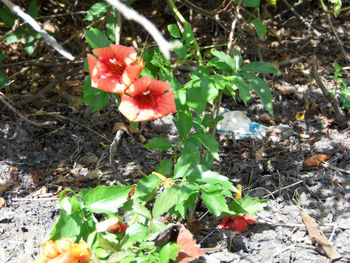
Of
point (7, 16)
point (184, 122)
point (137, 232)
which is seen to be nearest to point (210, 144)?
point (184, 122)

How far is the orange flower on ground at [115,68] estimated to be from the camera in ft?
5.08

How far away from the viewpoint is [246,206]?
190 centimetres

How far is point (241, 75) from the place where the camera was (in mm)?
1900

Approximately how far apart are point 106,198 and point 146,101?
39 centimetres

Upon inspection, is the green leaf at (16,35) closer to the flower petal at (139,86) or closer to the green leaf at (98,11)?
the green leaf at (98,11)

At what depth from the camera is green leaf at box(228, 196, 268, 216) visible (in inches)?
73.0

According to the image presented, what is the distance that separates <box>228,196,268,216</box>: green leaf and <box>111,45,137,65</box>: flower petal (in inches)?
30.2

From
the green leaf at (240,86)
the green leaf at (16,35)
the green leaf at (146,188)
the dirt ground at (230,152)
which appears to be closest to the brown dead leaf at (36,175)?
the dirt ground at (230,152)

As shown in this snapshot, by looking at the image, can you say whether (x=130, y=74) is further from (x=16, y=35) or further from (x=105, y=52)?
(x=16, y=35)

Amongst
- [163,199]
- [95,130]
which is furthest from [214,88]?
[95,130]

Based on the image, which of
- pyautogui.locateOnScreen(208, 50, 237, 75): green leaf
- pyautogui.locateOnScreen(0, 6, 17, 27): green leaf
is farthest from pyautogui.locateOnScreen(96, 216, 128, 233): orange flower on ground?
pyautogui.locateOnScreen(0, 6, 17, 27): green leaf

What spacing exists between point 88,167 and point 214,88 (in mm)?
1178

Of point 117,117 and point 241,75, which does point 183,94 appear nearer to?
point 241,75

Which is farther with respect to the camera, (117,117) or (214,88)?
(117,117)
